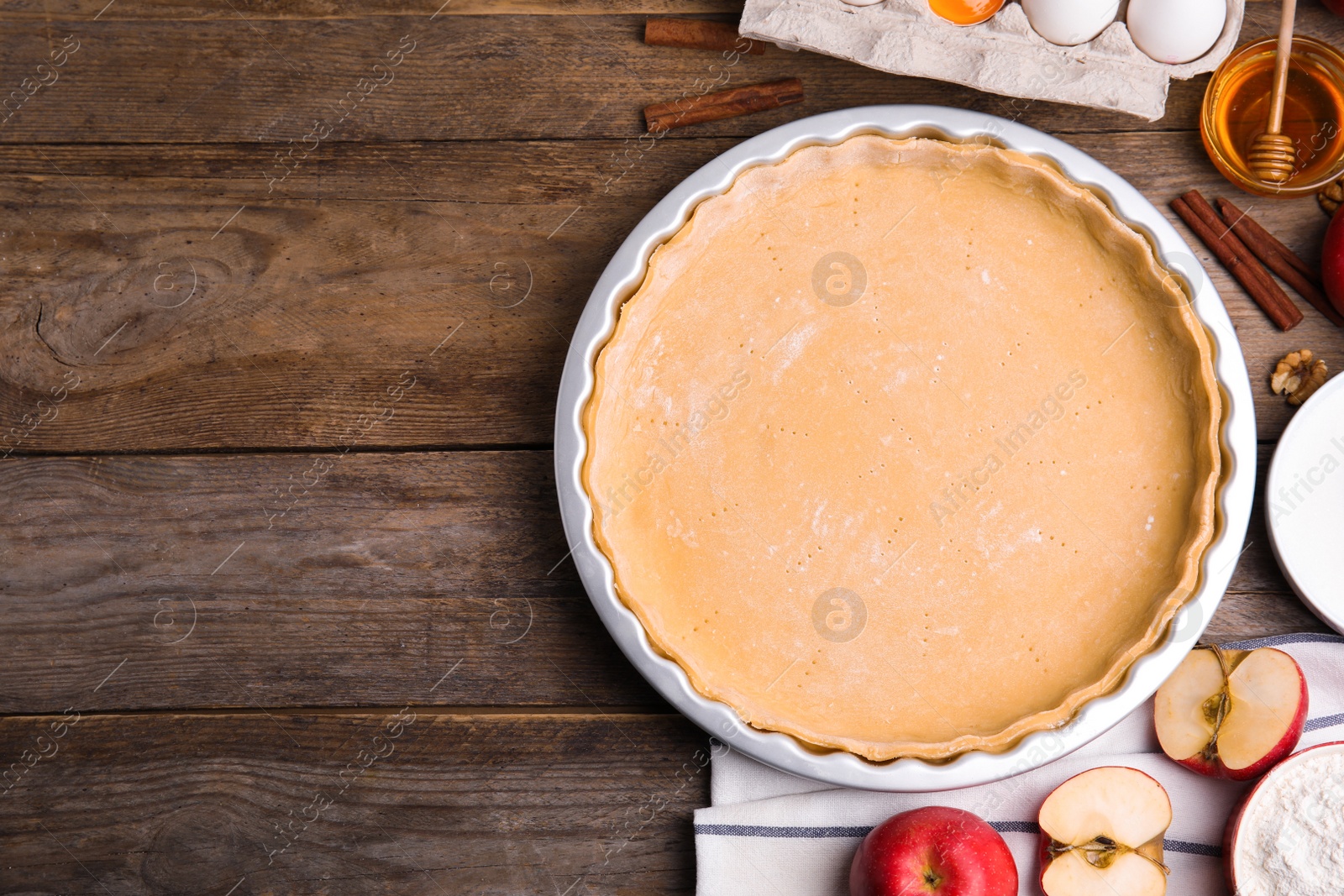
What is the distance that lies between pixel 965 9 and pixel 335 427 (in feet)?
3.68

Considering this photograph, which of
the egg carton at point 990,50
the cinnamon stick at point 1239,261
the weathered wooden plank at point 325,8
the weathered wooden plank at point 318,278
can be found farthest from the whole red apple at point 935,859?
the weathered wooden plank at point 325,8

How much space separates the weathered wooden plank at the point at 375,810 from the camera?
1.26m

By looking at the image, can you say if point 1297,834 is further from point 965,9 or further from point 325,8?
point 325,8

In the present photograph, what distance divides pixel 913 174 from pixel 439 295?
0.73 m

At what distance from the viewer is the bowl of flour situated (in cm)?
110

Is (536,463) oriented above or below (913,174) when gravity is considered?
below

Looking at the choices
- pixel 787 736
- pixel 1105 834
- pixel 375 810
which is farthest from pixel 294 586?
pixel 1105 834

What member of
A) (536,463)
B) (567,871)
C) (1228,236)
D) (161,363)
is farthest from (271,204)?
(1228,236)

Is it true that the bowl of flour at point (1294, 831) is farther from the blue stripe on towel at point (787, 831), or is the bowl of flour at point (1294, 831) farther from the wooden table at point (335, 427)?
the blue stripe on towel at point (787, 831)

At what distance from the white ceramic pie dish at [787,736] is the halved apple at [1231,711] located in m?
0.14

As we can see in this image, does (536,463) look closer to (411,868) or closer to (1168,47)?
(411,868)

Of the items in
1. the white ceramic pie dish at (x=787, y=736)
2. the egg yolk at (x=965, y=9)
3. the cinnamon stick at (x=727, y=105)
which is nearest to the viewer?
the white ceramic pie dish at (x=787, y=736)

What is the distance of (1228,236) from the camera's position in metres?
1.25

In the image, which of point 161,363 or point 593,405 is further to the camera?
point 161,363
